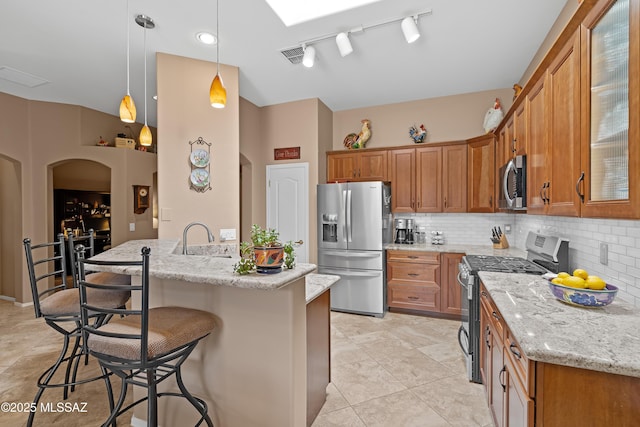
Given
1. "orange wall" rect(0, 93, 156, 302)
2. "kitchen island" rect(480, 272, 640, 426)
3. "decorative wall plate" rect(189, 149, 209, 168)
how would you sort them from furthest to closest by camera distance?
"orange wall" rect(0, 93, 156, 302)
"decorative wall plate" rect(189, 149, 209, 168)
"kitchen island" rect(480, 272, 640, 426)

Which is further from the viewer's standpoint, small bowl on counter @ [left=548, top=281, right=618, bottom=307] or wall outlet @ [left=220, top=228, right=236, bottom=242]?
wall outlet @ [left=220, top=228, right=236, bottom=242]

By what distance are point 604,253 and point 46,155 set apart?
21.2 ft

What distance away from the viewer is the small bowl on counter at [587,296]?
1.33 m

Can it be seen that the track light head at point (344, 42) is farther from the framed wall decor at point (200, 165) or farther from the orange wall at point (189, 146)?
the framed wall decor at point (200, 165)

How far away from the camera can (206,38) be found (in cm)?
289

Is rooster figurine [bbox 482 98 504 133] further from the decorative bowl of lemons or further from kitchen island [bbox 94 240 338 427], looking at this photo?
kitchen island [bbox 94 240 338 427]

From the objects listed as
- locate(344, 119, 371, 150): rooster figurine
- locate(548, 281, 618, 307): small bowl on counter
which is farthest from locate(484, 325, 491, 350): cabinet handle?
locate(344, 119, 371, 150): rooster figurine

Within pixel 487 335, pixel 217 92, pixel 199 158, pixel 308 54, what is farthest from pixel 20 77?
pixel 487 335

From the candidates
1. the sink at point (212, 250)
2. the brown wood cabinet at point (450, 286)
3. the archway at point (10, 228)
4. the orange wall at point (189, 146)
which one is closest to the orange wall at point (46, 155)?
the archway at point (10, 228)

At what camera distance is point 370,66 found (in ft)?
11.2

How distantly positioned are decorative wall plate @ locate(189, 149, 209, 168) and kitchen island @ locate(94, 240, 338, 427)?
1750mm

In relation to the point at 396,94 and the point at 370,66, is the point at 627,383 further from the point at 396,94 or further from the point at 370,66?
the point at 396,94

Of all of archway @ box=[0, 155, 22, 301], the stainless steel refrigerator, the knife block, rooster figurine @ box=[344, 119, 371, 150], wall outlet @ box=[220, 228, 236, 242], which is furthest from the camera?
rooster figurine @ box=[344, 119, 371, 150]
